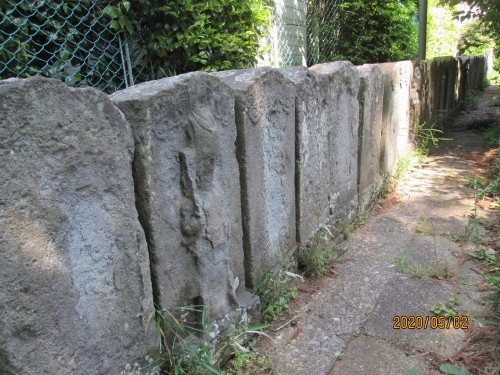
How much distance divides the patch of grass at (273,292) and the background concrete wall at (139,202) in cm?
5

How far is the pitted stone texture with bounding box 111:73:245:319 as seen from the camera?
153 cm

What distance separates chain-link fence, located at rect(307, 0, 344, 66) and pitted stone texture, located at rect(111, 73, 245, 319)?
516 centimetres

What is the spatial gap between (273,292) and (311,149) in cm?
94

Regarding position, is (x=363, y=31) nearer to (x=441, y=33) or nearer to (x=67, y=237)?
(x=67, y=237)

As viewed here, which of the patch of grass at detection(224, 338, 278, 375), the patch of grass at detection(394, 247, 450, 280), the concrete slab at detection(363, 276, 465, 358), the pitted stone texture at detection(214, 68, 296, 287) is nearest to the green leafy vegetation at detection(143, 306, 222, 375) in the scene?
the patch of grass at detection(224, 338, 278, 375)

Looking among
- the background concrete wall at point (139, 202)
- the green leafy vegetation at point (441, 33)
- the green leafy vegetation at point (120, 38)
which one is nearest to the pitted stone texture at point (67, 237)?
the background concrete wall at point (139, 202)

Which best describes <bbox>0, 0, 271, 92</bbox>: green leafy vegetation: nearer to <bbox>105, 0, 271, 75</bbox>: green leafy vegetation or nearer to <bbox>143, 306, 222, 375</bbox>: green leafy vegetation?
<bbox>105, 0, 271, 75</bbox>: green leafy vegetation

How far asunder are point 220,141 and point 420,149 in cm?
426

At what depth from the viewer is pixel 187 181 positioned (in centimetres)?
167

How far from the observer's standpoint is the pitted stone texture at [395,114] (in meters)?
4.15

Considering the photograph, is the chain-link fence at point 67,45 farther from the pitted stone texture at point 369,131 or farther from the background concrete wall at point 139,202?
the pitted stone texture at point 369,131

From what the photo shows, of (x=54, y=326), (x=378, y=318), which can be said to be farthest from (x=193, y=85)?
(x=378, y=318)

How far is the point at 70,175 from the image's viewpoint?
4.13 feet

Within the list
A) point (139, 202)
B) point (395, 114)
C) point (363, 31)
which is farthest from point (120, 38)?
point (363, 31)
